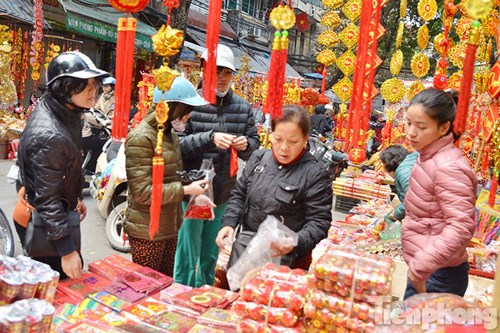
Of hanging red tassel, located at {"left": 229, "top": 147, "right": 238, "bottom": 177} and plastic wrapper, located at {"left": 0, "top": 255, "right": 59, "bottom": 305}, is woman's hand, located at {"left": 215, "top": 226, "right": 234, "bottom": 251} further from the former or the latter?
plastic wrapper, located at {"left": 0, "top": 255, "right": 59, "bottom": 305}

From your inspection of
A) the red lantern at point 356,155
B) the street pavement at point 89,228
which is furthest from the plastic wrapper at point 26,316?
the red lantern at point 356,155

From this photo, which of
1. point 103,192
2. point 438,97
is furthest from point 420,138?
point 103,192

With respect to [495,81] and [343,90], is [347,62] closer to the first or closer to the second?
[343,90]

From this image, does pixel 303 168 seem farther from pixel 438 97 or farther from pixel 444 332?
pixel 444 332

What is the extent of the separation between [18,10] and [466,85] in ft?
28.0

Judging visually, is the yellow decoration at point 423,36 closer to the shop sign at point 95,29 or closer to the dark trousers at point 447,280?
the dark trousers at point 447,280

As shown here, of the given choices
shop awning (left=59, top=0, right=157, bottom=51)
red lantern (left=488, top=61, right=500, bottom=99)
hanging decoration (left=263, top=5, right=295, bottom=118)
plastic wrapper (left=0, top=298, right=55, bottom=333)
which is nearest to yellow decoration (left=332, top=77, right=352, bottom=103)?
red lantern (left=488, top=61, right=500, bottom=99)

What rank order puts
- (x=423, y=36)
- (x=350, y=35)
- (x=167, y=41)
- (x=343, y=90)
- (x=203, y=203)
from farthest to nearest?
(x=343, y=90) < (x=350, y=35) < (x=423, y=36) < (x=203, y=203) < (x=167, y=41)

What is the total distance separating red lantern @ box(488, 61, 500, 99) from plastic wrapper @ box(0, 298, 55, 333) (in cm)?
217

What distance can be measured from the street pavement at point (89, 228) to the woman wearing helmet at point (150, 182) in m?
1.84

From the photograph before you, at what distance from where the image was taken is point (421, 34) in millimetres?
4961

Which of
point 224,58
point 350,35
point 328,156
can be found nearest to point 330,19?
point 350,35

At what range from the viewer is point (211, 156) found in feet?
10.1

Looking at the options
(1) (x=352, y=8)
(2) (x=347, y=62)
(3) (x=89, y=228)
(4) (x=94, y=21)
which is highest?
(4) (x=94, y=21)
